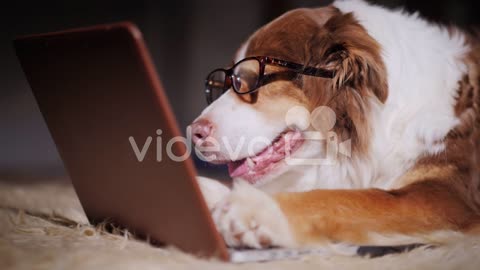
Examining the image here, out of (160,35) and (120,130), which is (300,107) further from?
(160,35)

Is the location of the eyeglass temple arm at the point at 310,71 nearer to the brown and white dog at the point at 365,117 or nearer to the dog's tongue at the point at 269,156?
the brown and white dog at the point at 365,117

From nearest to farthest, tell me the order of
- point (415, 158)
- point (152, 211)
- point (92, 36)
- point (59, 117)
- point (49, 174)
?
point (92, 36) < point (152, 211) < point (59, 117) < point (415, 158) < point (49, 174)

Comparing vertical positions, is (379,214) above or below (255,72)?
below

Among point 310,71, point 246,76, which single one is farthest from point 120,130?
point 310,71

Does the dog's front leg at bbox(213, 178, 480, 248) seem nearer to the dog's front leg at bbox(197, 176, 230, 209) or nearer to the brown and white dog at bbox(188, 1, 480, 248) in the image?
the brown and white dog at bbox(188, 1, 480, 248)

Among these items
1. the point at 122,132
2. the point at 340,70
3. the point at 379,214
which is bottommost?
the point at 379,214

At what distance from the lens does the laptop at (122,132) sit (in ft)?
2.84

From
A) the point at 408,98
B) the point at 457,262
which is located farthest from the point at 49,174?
the point at 457,262

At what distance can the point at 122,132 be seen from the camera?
0.97 m

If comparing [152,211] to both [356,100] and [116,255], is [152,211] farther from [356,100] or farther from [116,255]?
[356,100]

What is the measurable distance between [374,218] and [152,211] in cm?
48

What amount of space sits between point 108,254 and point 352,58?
758 mm

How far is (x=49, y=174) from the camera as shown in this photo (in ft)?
8.06

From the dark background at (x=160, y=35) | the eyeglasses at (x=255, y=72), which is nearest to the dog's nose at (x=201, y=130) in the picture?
the eyeglasses at (x=255, y=72)
